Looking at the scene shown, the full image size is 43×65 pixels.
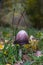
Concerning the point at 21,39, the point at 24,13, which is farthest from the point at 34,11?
the point at 21,39

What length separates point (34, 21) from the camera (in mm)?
8453

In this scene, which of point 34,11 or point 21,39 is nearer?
point 21,39

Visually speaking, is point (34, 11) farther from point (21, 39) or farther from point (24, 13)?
point (21, 39)

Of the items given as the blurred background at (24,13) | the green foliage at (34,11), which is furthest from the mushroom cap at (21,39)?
the green foliage at (34,11)

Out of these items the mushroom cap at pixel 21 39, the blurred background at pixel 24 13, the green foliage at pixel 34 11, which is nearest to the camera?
the mushroom cap at pixel 21 39

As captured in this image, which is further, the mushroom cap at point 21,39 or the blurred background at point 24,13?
the blurred background at point 24,13

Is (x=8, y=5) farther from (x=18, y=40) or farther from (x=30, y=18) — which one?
(x=18, y=40)

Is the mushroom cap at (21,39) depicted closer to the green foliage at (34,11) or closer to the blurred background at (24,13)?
the blurred background at (24,13)

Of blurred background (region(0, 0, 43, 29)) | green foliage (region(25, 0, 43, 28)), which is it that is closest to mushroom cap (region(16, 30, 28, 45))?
blurred background (region(0, 0, 43, 29))

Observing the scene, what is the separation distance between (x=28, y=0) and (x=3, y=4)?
31.5 inches

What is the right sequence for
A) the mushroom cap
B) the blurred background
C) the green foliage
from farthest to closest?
the green foliage → the blurred background → the mushroom cap

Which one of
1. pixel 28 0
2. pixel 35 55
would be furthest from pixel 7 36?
pixel 28 0

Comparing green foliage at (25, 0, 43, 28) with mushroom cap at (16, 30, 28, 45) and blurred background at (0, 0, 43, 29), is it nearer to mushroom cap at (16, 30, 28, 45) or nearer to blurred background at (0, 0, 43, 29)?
blurred background at (0, 0, 43, 29)

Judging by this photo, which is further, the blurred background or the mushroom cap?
the blurred background
